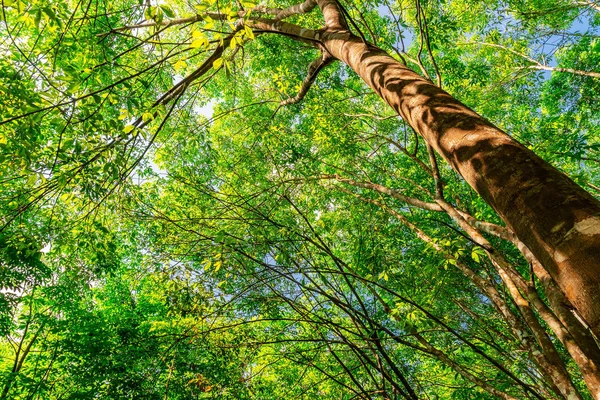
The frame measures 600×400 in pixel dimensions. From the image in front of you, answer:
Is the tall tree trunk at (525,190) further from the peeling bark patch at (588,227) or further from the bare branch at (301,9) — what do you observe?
the bare branch at (301,9)

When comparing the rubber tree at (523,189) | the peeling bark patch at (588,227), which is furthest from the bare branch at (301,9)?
the peeling bark patch at (588,227)

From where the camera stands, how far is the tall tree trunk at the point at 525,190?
0.70 meters

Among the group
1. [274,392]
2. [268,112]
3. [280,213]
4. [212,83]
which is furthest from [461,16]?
[274,392]

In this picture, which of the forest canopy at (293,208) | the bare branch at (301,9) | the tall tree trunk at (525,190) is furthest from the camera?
the bare branch at (301,9)

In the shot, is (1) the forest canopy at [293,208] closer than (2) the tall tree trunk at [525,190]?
No

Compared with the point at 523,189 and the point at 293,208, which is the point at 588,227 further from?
the point at 293,208

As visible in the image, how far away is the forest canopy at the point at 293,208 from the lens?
1.84m

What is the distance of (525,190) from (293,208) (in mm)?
5320

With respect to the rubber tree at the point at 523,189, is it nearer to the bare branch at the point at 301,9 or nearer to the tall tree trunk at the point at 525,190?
the tall tree trunk at the point at 525,190

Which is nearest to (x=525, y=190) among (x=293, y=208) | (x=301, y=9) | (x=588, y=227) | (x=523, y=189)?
(x=523, y=189)

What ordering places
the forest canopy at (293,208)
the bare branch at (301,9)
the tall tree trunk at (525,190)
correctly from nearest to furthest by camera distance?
the tall tree trunk at (525,190) → the forest canopy at (293,208) → the bare branch at (301,9)

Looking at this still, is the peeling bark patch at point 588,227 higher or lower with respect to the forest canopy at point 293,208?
lower

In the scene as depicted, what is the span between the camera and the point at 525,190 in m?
0.90

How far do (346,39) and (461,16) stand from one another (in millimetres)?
7714
